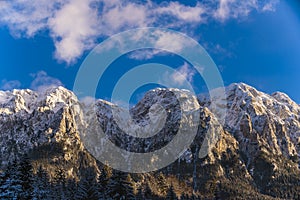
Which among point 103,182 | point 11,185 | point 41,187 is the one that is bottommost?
point 103,182

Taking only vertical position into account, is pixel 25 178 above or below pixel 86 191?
above

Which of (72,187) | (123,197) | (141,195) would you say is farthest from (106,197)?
(72,187)

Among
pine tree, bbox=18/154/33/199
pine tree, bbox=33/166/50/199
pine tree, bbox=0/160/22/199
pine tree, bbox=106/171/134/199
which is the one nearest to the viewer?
pine tree, bbox=0/160/22/199

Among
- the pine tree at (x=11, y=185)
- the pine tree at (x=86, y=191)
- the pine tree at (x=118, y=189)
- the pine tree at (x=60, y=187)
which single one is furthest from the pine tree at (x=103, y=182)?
the pine tree at (x=60, y=187)

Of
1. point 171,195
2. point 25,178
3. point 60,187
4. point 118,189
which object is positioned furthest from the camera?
point 60,187

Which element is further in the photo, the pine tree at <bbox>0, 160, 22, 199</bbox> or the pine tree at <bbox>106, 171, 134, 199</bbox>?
the pine tree at <bbox>106, 171, 134, 199</bbox>

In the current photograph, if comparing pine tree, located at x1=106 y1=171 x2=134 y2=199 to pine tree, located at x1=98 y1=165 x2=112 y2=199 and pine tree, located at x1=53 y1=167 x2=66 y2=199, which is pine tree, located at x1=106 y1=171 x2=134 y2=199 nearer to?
pine tree, located at x1=98 y1=165 x2=112 y2=199

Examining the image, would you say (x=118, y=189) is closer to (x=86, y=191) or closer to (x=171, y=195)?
(x=86, y=191)

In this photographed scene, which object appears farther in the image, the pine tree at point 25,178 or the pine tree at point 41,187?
the pine tree at point 41,187

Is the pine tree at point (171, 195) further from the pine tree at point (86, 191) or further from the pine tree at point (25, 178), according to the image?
the pine tree at point (25, 178)

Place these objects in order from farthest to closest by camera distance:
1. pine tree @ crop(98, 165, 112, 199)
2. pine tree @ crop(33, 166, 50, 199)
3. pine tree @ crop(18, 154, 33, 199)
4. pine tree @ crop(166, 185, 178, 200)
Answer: pine tree @ crop(166, 185, 178, 200)
pine tree @ crop(33, 166, 50, 199)
pine tree @ crop(98, 165, 112, 199)
pine tree @ crop(18, 154, 33, 199)

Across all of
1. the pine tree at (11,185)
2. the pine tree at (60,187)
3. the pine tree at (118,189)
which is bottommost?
the pine tree at (118,189)

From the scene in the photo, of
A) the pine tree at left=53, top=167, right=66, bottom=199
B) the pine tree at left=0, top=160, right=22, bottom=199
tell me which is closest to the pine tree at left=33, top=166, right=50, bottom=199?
the pine tree at left=53, top=167, right=66, bottom=199

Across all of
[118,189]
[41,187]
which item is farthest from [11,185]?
[118,189]
